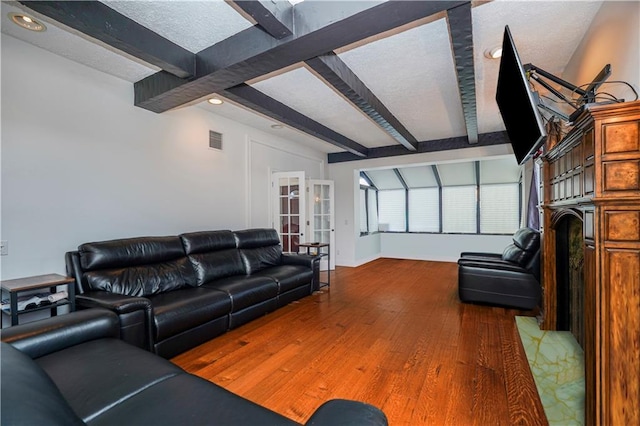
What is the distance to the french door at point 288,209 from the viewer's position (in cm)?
515

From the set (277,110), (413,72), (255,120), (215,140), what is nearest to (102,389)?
(277,110)

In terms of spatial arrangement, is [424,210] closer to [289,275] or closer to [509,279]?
[509,279]

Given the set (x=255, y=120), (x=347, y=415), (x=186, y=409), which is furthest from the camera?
(x=255, y=120)

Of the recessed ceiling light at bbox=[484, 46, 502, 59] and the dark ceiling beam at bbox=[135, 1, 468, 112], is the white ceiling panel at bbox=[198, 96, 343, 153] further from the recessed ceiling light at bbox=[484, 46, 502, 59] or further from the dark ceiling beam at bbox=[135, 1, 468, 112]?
the recessed ceiling light at bbox=[484, 46, 502, 59]

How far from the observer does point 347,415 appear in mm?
931

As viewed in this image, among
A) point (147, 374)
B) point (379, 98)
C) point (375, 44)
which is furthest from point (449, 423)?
point (379, 98)

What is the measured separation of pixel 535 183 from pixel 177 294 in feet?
17.4

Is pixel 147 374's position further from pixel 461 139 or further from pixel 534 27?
pixel 461 139

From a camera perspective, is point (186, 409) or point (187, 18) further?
point (187, 18)

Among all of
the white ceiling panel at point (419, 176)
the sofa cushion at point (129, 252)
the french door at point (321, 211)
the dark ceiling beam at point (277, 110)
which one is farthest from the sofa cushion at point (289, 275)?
the white ceiling panel at point (419, 176)

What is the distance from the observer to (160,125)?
339 centimetres

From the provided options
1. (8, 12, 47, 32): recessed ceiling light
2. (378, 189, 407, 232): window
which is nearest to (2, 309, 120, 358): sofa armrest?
(8, 12, 47, 32): recessed ceiling light

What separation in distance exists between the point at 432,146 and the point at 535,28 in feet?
11.2

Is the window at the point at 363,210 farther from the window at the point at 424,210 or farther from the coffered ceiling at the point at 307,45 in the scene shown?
the coffered ceiling at the point at 307,45
